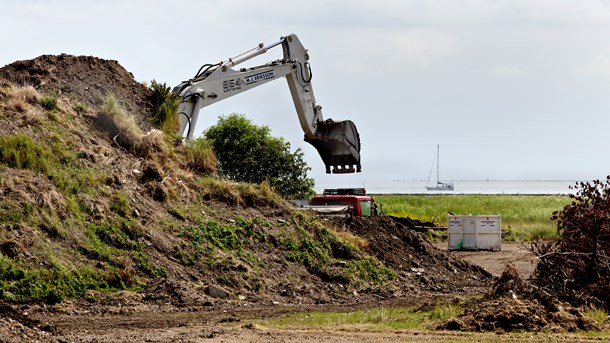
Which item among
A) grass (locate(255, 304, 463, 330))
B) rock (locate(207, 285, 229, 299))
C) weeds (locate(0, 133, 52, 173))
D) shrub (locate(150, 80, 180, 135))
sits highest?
shrub (locate(150, 80, 180, 135))

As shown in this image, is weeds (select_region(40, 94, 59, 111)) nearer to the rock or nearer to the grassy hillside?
the grassy hillside

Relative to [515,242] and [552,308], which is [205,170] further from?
[515,242]

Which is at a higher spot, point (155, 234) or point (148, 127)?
point (148, 127)

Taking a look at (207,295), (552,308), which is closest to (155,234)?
(207,295)

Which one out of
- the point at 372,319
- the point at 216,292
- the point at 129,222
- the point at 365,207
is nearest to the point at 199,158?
the point at 129,222

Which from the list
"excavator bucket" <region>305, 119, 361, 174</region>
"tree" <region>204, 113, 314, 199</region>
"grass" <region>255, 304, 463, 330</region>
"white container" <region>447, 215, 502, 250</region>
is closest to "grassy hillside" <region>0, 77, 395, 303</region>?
"grass" <region>255, 304, 463, 330</region>

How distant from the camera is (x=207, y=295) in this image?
21344 mm

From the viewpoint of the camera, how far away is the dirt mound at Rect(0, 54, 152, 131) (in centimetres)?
2764

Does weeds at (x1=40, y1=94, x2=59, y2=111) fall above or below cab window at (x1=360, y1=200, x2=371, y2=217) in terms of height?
→ above

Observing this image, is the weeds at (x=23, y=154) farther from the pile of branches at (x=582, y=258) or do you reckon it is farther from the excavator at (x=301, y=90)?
the pile of branches at (x=582, y=258)

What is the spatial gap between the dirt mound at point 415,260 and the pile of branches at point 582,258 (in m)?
5.94

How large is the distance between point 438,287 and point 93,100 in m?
9.11

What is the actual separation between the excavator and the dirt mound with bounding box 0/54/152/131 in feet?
5.02

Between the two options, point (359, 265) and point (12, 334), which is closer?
point (12, 334)
